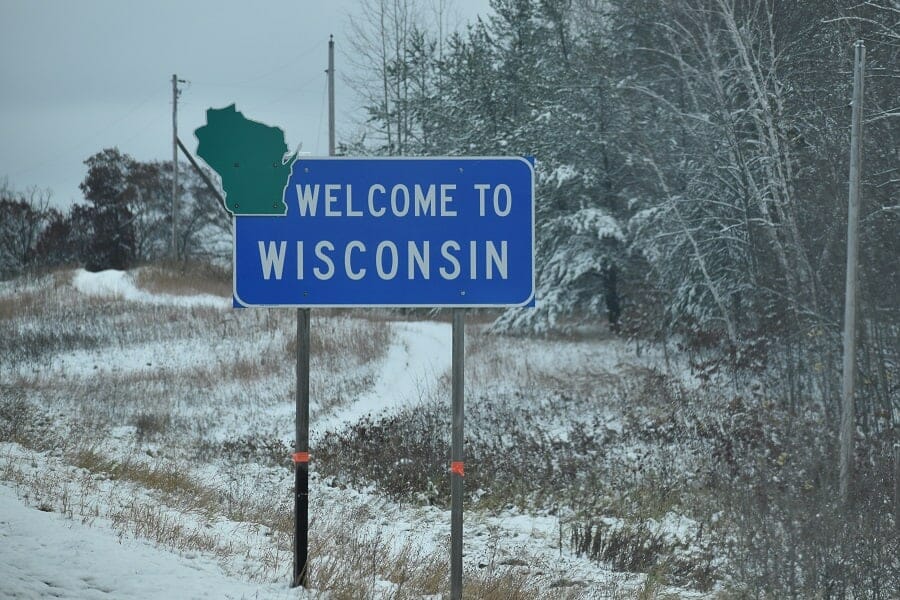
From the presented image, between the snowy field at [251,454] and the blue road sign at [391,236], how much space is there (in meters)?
1.80

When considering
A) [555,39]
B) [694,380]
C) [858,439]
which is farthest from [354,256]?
[555,39]

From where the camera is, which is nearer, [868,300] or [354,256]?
[354,256]

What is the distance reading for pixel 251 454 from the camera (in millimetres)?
13875

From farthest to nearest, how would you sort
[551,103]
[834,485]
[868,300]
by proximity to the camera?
1. [551,103]
2. [868,300]
3. [834,485]

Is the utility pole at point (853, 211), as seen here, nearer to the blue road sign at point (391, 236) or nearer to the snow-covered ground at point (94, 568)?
the blue road sign at point (391, 236)

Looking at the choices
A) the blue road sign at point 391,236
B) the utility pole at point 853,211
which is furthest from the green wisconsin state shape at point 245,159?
the utility pole at point 853,211

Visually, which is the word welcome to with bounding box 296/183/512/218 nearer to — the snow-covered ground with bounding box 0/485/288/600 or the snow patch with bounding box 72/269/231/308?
the snow-covered ground with bounding box 0/485/288/600

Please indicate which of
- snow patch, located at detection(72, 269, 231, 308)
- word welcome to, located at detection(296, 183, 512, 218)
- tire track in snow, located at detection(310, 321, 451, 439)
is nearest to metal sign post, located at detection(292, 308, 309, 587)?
word welcome to, located at detection(296, 183, 512, 218)

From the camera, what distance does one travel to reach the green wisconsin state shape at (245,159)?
187 inches

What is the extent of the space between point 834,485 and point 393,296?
22.1ft

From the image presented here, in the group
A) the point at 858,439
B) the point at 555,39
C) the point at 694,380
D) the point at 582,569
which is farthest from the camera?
the point at 555,39

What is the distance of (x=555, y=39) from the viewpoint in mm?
33188

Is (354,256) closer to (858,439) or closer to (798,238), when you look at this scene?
(858,439)

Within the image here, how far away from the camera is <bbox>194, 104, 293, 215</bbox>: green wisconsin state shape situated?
476cm
